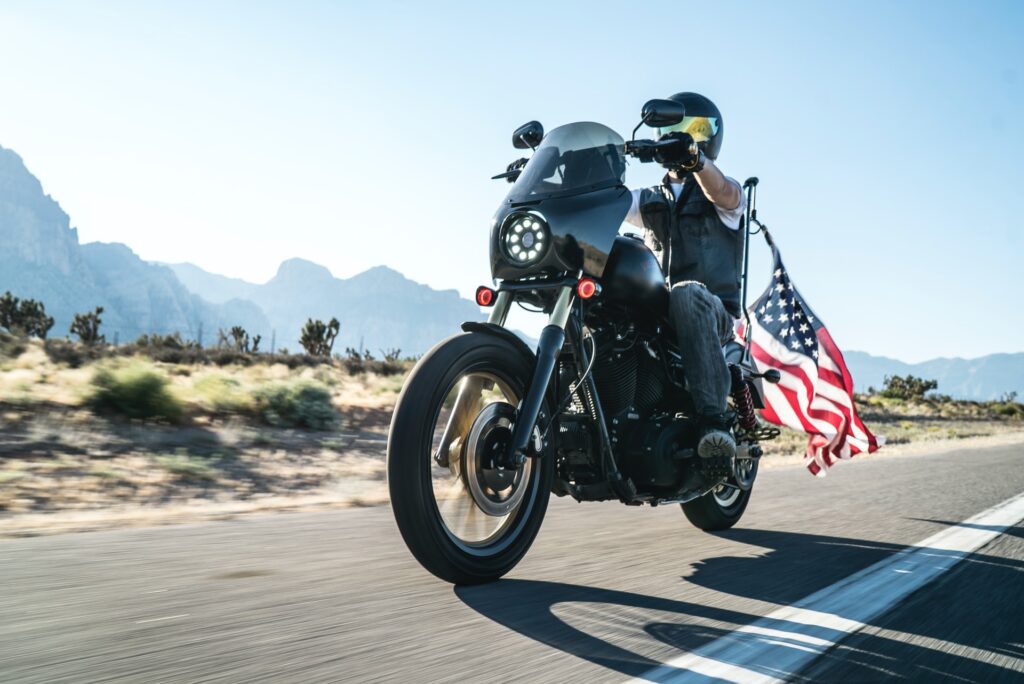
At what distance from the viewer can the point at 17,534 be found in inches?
146

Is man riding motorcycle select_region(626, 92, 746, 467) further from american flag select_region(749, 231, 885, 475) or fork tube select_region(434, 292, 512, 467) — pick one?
american flag select_region(749, 231, 885, 475)

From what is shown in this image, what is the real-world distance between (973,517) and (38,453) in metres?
7.00

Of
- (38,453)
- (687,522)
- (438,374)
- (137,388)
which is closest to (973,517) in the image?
(687,522)

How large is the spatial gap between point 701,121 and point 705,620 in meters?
2.76

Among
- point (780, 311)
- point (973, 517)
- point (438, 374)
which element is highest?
point (780, 311)

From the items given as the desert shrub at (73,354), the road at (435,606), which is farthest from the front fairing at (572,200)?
the desert shrub at (73,354)

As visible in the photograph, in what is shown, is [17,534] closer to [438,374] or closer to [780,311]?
[438,374]

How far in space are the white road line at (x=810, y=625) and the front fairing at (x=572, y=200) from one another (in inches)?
60.4

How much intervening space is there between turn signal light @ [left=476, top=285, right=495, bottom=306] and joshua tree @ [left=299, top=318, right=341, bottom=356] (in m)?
37.7

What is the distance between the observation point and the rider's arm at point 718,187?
394 centimetres

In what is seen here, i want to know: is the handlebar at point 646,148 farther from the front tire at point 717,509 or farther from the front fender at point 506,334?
the front tire at point 717,509

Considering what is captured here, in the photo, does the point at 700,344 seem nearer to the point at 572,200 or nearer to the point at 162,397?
the point at 572,200

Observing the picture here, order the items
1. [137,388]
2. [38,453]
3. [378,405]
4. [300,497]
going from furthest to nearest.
→ [378,405] → [137,388] → [38,453] → [300,497]

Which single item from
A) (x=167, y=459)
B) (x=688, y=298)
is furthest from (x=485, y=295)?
(x=167, y=459)
